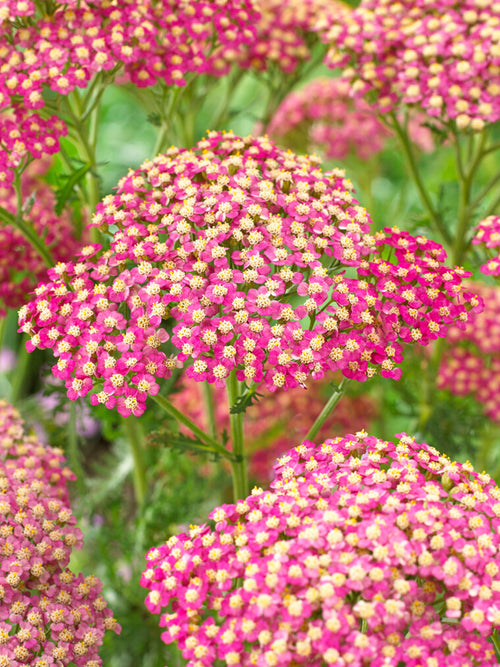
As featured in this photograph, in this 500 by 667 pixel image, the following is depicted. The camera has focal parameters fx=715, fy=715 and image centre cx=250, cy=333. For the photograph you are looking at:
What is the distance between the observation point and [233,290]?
3.08ft

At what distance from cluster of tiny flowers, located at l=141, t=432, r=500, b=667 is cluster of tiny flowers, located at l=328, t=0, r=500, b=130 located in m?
0.71

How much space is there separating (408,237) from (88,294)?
19.3 inches

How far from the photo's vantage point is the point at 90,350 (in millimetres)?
935

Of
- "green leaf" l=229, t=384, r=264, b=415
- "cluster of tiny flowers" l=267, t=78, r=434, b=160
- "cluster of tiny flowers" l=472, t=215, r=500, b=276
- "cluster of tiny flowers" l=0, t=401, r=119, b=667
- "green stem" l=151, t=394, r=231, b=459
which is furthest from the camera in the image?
"cluster of tiny flowers" l=267, t=78, r=434, b=160

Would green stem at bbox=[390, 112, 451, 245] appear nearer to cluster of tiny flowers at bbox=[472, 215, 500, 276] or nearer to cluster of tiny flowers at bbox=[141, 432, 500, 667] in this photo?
cluster of tiny flowers at bbox=[472, 215, 500, 276]

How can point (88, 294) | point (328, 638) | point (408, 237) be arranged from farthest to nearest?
point (408, 237)
point (88, 294)
point (328, 638)

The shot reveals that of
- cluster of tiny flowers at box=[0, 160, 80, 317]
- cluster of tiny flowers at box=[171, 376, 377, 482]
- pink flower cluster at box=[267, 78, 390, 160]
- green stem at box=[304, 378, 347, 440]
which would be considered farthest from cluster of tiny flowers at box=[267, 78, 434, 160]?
green stem at box=[304, 378, 347, 440]

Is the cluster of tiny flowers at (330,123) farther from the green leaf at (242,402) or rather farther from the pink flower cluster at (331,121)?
the green leaf at (242,402)

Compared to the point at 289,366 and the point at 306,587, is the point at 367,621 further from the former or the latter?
the point at 289,366

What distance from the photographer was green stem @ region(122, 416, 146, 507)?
1.44 meters

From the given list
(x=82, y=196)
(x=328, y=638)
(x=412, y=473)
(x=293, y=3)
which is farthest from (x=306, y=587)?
(x=293, y=3)

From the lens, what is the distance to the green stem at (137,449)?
4.71 feet

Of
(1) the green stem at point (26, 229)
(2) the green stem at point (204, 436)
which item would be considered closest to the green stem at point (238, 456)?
(2) the green stem at point (204, 436)

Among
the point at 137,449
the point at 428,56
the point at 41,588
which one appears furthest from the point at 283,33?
the point at 41,588
